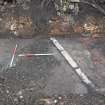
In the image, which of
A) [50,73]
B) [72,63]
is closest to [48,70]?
[50,73]

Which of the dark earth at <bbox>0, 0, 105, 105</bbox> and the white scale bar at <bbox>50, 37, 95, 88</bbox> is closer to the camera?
the dark earth at <bbox>0, 0, 105, 105</bbox>

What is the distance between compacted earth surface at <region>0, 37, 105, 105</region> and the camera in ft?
13.2

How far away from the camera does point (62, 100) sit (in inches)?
157

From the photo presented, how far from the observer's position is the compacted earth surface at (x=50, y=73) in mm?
4023

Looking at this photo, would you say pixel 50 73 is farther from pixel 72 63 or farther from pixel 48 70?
pixel 72 63

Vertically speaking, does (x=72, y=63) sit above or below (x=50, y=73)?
above

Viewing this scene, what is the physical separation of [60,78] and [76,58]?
63 cm

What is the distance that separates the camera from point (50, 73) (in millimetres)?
4539

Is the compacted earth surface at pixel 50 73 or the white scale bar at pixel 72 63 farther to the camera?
the white scale bar at pixel 72 63

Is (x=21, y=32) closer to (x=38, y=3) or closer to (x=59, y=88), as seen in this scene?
(x=38, y=3)

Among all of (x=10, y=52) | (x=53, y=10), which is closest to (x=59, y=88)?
(x=10, y=52)

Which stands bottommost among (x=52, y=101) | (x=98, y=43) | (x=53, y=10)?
(x=52, y=101)

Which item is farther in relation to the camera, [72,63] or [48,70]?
[72,63]

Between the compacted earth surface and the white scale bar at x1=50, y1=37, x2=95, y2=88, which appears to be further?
the white scale bar at x1=50, y1=37, x2=95, y2=88
